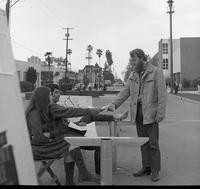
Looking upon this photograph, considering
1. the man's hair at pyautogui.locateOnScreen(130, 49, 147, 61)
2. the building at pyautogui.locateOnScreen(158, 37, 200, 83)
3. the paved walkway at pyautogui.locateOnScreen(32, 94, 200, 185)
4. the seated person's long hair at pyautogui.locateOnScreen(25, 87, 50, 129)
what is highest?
the building at pyautogui.locateOnScreen(158, 37, 200, 83)

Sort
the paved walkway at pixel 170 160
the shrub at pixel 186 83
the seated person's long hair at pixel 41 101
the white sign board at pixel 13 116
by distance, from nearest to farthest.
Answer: the white sign board at pixel 13 116 < the seated person's long hair at pixel 41 101 < the paved walkway at pixel 170 160 < the shrub at pixel 186 83

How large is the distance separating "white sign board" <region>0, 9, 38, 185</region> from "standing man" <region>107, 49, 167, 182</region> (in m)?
3.38

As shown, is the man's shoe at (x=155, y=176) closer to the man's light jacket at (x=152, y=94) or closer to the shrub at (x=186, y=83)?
the man's light jacket at (x=152, y=94)

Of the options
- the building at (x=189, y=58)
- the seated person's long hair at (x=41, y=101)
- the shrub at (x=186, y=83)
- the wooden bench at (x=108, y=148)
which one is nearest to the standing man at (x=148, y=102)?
the seated person's long hair at (x=41, y=101)

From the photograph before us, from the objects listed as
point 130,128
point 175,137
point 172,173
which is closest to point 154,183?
point 172,173

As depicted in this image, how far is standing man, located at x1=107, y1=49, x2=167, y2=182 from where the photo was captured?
19.8 feet

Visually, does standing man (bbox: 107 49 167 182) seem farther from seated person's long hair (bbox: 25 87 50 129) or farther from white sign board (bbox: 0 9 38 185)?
white sign board (bbox: 0 9 38 185)

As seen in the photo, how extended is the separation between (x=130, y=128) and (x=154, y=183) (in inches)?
277

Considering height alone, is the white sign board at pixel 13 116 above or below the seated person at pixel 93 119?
above

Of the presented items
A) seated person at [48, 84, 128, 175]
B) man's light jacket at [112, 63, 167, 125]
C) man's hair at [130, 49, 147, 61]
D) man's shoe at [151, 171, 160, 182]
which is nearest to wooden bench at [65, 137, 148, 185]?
seated person at [48, 84, 128, 175]

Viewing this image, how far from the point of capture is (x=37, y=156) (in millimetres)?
5273

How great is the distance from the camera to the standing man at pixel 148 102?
6.02 m

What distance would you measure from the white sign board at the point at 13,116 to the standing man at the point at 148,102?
11.1 feet

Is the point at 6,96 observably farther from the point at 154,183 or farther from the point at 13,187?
the point at 154,183
